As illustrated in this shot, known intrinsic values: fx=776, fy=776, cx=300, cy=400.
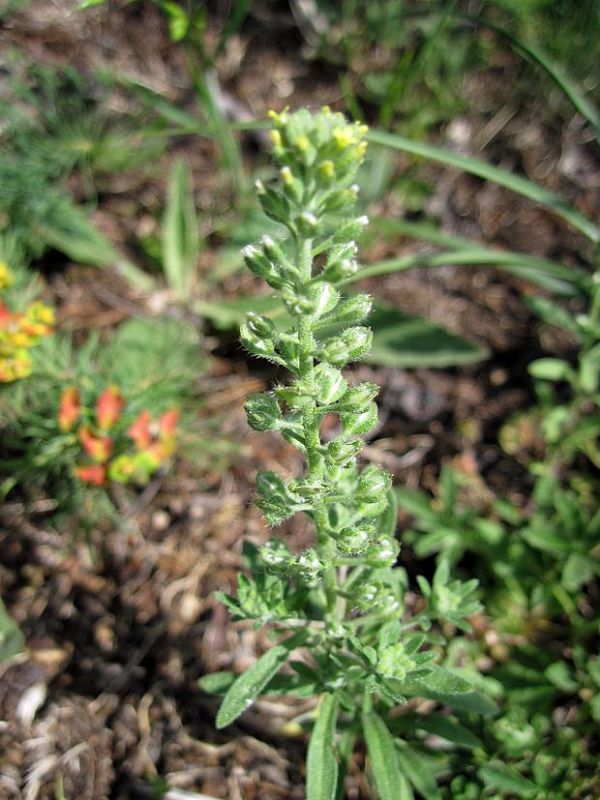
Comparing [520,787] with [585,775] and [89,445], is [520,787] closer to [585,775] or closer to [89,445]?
[585,775]

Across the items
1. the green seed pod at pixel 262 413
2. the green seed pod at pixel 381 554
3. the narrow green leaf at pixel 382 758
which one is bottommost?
the narrow green leaf at pixel 382 758

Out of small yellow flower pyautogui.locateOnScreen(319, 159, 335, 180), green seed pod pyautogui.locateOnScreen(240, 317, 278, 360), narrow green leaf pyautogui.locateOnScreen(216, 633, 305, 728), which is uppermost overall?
small yellow flower pyautogui.locateOnScreen(319, 159, 335, 180)

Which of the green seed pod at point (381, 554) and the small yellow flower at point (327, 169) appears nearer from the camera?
the small yellow flower at point (327, 169)

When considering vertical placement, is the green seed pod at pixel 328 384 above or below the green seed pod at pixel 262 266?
below

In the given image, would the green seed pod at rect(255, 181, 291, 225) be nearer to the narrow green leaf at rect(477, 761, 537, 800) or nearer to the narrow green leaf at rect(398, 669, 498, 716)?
the narrow green leaf at rect(398, 669, 498, 716)

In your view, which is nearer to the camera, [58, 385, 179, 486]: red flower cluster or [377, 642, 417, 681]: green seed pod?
[377, 642, 417, 681]: green seed pod

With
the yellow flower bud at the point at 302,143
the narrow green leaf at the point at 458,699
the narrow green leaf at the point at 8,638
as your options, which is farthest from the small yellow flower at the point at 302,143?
the narrow green leaf at the point at 8,638

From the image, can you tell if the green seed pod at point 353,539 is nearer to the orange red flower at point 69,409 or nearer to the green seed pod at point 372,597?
the green seed pod at point 372,597

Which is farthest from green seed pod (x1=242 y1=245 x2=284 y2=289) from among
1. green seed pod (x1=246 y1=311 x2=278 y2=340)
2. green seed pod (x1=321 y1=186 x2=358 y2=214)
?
green seed pod (x1=321 y1=186 x2=358 y2=214)
